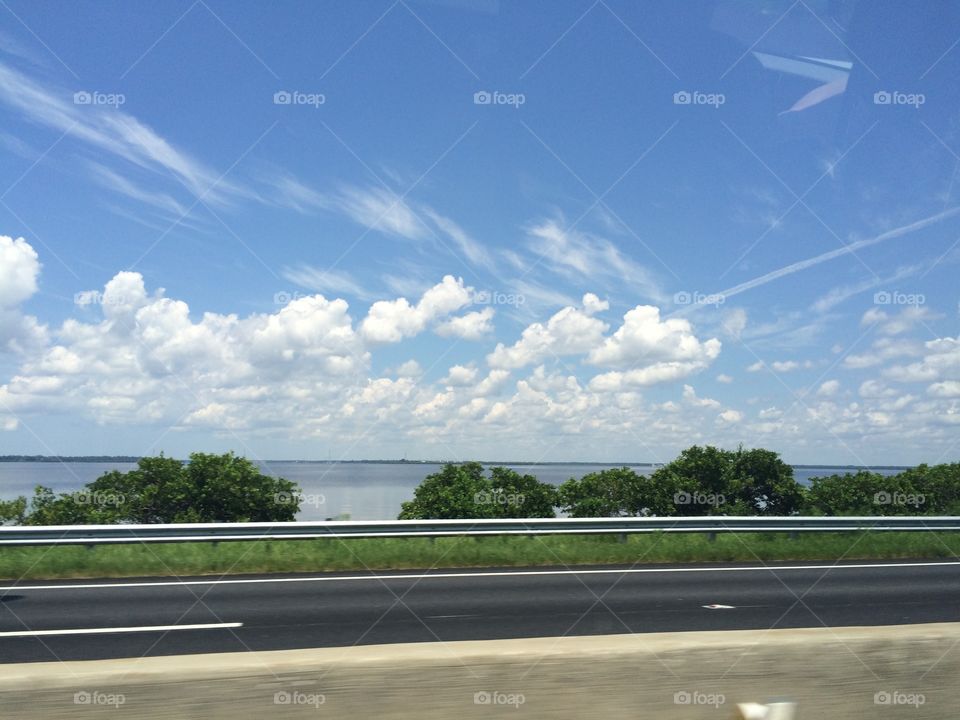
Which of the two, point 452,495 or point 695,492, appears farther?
point 695,492

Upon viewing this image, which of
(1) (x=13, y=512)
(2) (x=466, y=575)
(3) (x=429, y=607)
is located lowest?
(3) (x=429, y=607)

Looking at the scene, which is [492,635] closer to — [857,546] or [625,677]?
[625,677]

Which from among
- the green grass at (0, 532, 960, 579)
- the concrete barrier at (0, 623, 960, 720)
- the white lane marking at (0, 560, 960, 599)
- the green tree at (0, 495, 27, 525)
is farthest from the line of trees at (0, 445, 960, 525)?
the concrete barrier at (0, 623, 960, 720)

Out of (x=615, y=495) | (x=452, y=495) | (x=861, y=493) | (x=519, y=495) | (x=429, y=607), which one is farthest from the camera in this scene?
(x=861, y=493)

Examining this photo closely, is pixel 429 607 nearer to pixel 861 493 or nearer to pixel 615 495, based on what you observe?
pixel 615 495

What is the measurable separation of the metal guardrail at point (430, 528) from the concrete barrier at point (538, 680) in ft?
34.6

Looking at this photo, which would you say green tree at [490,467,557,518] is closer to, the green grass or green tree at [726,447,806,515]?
the green grass

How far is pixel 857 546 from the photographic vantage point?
16.9 m

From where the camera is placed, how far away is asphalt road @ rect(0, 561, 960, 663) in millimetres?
8000

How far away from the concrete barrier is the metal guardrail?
416 inches

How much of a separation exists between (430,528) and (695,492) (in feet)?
32.7

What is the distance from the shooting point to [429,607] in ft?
32.3

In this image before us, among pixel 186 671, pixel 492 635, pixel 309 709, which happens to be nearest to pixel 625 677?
pixel 309 709

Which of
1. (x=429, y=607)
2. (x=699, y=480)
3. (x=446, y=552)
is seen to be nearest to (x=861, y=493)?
(x=699, y=480)
